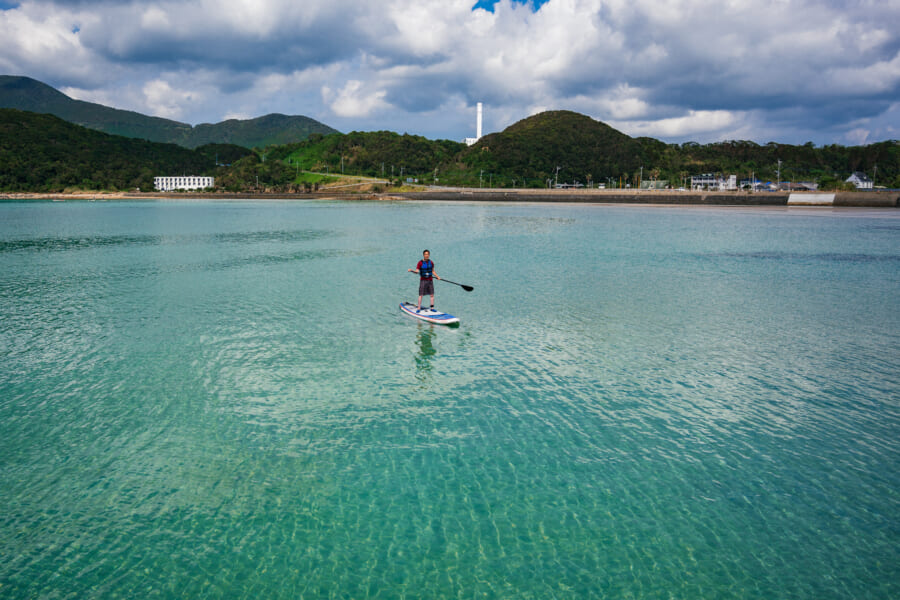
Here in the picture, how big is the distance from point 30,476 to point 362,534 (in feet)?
21.5

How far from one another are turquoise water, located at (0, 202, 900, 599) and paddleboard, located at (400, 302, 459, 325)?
1.79 feet

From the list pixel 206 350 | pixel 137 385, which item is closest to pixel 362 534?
pixel 137 385

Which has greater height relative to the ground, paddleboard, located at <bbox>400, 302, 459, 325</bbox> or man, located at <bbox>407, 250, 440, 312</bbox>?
man, located at <bbox>407, 250, 440, 312</bbox>

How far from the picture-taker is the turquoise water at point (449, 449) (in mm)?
7629

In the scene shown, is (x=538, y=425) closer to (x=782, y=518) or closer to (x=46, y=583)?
(x=782, y=518)

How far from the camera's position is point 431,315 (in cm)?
2081

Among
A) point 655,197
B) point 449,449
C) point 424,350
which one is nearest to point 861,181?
point 655,197

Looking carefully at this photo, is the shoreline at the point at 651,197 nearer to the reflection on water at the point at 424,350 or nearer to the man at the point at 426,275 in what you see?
the man at the point at 426,275

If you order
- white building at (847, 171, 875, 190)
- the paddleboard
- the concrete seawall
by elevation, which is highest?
white building at (847, 171, 875, 190)

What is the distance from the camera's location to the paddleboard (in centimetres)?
2038

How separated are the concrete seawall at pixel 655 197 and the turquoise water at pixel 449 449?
127 meters

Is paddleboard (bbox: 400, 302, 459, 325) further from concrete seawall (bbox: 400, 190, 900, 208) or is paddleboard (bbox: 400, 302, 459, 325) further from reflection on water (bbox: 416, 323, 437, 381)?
concrete seawall (bbox: 400, 190, 900, 208)

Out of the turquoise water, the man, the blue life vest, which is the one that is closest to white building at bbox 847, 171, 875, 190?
the turquoise water

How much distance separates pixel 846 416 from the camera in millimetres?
12477
